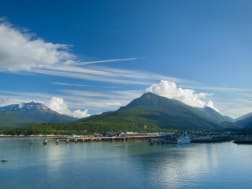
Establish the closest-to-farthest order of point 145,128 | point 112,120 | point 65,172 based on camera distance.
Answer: point 65,172 → point 145,128 → point 112,120

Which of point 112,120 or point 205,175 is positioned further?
point 112,120

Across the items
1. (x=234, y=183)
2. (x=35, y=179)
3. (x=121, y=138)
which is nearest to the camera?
(x=234, y=183)

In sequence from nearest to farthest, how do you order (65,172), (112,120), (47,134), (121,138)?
(65,172) → (121,138) → (47,134) → (112,120)

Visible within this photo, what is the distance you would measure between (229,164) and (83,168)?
1837 cm

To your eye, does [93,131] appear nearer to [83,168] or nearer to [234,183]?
[83,168]

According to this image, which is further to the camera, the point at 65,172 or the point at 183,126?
the point at 183,126

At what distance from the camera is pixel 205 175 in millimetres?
36594

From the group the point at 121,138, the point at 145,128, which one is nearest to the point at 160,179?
the point at 121,138

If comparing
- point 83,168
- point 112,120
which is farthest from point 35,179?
point 112,120

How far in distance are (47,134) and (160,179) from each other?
11782 centimetres

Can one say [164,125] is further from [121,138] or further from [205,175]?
[205,175]

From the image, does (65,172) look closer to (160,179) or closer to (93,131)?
(160,179)

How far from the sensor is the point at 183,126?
189875 mm

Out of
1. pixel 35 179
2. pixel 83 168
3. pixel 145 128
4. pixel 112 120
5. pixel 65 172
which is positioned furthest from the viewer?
pixel 112 120
